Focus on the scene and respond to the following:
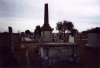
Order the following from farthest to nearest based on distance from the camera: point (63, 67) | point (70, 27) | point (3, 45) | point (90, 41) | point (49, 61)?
point (70, 27) < point (90, 41) < point (3, 45) < point (49, 61) < point (63, 67)

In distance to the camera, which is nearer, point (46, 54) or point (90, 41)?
point (46, 54)

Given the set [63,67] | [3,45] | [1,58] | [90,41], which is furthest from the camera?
[90,41]

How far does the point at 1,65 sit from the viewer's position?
42.3 feet

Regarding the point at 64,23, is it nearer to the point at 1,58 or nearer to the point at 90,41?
the point at 90,41

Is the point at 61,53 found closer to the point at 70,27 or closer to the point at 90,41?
the point at 90,41

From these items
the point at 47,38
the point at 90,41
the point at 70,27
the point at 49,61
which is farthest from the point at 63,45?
the point at 70,27

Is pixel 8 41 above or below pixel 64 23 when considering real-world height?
below

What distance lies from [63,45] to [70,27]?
3989 centimetres

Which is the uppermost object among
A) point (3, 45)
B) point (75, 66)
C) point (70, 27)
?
point (70, 27)

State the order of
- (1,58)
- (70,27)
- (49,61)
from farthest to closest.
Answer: (70,27) < (1,58) < (49,61)

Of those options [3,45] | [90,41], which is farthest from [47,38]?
[90,41]

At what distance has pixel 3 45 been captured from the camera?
16.6 metres

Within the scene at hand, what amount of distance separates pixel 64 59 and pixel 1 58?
16.9ft

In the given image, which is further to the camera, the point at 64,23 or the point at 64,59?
the point at 64,23
